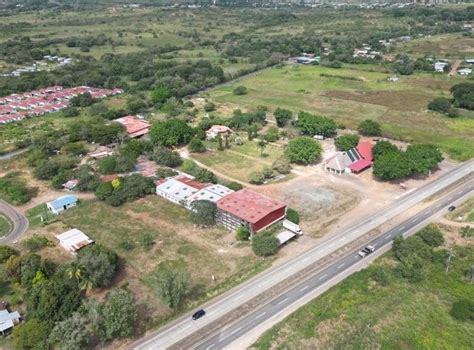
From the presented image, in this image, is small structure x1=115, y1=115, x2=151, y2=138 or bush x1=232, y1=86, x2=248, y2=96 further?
bush x1=232, y1=86, x2=248, y2=96

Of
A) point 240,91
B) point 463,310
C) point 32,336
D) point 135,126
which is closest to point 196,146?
point 135,126

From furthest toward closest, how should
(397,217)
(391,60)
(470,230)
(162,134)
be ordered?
1. (391,60)
2. (162,134)
3. (397,217)
4. (470,230)

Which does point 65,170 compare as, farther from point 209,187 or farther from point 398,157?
point 398,157

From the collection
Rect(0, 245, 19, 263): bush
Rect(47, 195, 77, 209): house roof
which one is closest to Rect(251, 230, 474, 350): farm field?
Rect(0, 245, 19, 263): bush

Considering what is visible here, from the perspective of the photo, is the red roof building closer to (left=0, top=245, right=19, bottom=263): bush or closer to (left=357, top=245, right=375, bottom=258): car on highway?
(left=357, top=245, right=375, bottom=258): car on highway

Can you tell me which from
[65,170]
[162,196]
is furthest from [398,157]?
[65,170]

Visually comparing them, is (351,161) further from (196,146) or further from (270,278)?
(270,278)

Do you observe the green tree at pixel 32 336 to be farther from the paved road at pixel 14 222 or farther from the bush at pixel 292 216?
the bush at pixel 292 216
